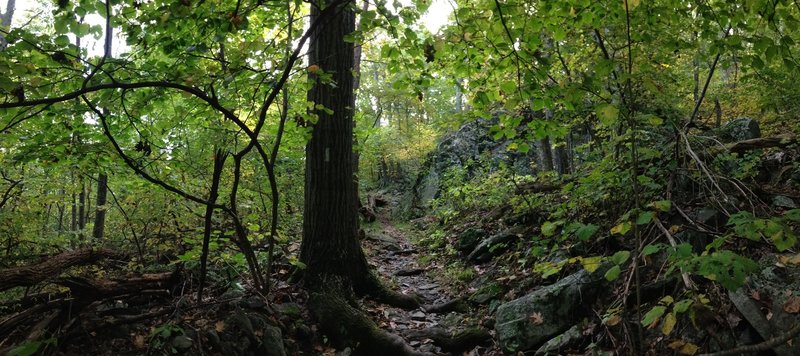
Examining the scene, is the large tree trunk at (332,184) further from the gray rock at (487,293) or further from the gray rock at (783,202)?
the gray rock at (783,202)

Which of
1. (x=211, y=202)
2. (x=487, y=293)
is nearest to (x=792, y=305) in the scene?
(x=487, y=293)

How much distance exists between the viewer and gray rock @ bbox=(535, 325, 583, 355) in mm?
3914

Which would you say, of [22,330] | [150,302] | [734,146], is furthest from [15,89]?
[734,146]

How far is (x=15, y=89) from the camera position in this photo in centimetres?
254

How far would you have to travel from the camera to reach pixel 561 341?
3.97m

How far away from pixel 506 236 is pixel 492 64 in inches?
175

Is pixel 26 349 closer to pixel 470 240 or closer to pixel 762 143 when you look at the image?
pixel 470 240

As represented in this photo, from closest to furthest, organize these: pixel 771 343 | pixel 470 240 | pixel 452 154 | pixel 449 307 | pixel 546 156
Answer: pixel 771 343, pixel 449 307, pixel 470 240, pixel 546 156, pixel 452 154

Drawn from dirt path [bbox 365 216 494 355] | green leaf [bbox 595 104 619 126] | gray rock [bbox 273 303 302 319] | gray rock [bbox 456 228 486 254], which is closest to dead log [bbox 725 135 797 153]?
green leaf [bbox 595 104 619 126]

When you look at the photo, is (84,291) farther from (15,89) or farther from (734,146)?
(734,146)

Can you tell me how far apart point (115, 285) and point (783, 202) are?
6.51 meters

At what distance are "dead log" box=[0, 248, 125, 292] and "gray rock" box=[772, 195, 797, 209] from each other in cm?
707

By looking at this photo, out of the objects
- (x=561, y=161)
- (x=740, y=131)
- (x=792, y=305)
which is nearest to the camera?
(x=792, y=305)

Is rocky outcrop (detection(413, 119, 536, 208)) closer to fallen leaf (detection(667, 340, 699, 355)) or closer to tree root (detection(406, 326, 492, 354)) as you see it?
tree root (detection(406, 326, 492, 354))
